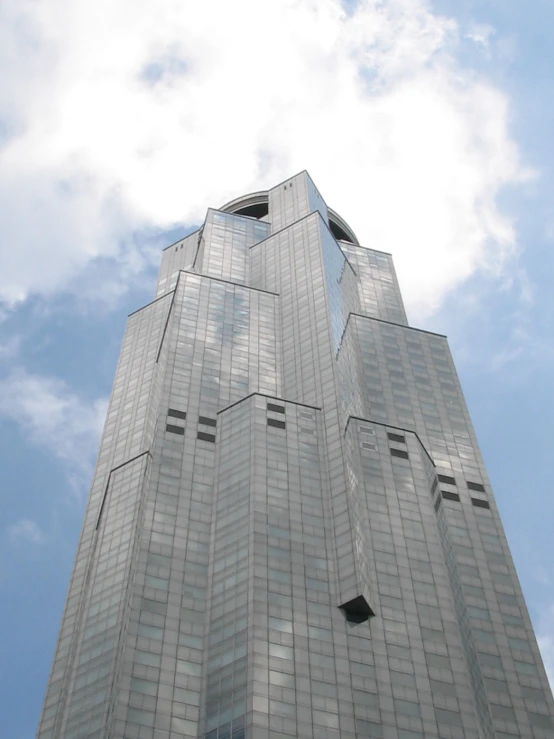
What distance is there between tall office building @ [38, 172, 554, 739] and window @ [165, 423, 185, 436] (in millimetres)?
254

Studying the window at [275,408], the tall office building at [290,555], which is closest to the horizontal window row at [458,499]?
the tall office building at [290,555]

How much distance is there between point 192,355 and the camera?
13750 cm

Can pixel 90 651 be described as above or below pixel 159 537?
below

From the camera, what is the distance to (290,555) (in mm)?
101438

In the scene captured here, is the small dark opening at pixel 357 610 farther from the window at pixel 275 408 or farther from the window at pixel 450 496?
the window at pixel 275 408

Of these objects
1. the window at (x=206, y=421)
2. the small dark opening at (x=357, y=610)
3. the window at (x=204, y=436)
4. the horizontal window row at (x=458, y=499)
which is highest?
the window at (x=206, y=421)

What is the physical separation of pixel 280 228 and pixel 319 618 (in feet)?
359

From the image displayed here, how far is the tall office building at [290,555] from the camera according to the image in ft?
289

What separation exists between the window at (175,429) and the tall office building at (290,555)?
0.83 feet

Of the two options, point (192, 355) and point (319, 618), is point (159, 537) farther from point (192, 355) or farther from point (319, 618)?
point (192, 355)

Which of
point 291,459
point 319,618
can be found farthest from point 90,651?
point 291,459

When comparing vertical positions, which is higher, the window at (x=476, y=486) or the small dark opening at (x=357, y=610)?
the window at (x=476, y=486)

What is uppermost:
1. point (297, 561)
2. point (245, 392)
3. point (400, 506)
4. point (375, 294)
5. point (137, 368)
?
point (375, 294)

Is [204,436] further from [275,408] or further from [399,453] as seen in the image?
[399,453]
